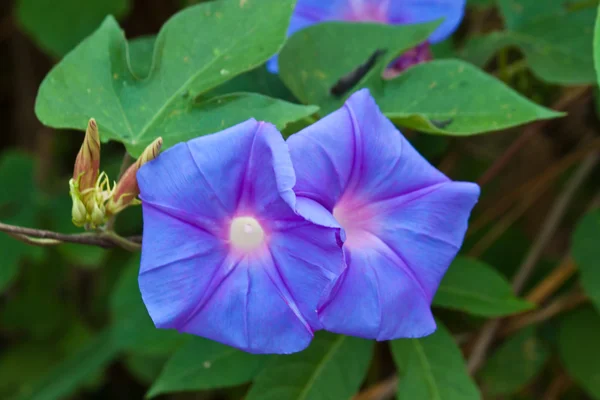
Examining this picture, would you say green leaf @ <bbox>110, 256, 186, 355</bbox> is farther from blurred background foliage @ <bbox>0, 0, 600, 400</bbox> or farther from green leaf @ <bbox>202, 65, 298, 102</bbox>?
green leaf @ <bbox>202, 65, 298, 102</bbox>

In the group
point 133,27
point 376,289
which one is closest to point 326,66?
point 376,289

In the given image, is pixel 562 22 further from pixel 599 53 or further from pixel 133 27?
pixel 133 27

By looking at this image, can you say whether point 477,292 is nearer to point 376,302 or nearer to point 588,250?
point 588,250

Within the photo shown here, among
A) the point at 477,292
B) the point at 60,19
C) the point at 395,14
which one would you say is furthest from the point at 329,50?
the point at 60,19

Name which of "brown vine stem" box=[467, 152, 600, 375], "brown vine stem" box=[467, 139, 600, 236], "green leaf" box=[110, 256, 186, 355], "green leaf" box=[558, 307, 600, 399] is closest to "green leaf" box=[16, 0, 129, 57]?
"green leaf" box=[110, 256, 186, 355]

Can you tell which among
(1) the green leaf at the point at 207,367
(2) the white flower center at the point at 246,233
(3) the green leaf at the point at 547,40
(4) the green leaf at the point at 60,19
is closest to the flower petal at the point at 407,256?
(2) the white flower center at the point at 246,233
